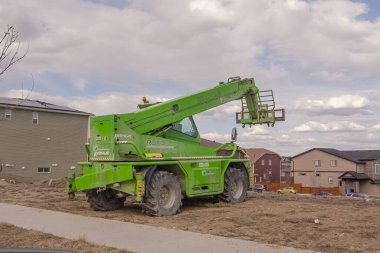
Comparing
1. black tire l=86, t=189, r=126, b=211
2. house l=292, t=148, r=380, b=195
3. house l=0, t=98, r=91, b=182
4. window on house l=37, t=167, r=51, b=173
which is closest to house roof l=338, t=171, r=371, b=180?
house l=292, t=148, r=380, b=195

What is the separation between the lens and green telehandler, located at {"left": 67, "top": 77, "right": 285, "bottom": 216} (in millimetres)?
13508

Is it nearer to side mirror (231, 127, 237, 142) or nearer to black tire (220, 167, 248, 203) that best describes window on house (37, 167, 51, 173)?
black tire (220, 167, 248, 203)

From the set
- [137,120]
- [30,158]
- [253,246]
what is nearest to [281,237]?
[253,246]

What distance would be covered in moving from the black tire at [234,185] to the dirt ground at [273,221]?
305 millimetres

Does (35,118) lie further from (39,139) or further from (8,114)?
(8,114)

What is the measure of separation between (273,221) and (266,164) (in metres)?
100

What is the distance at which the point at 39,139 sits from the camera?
38.4 metres

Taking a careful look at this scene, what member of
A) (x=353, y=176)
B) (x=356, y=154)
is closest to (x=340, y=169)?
(x=356, y=154)

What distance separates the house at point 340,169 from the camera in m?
72.9

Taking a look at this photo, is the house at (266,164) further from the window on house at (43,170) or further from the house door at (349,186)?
the window on house at (43,170)

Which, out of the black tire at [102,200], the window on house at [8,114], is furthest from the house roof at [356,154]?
the black tire at [102,200]

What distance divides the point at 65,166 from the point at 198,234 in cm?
3186

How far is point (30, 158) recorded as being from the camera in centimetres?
3772

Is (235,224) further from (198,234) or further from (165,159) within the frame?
(165,159)
